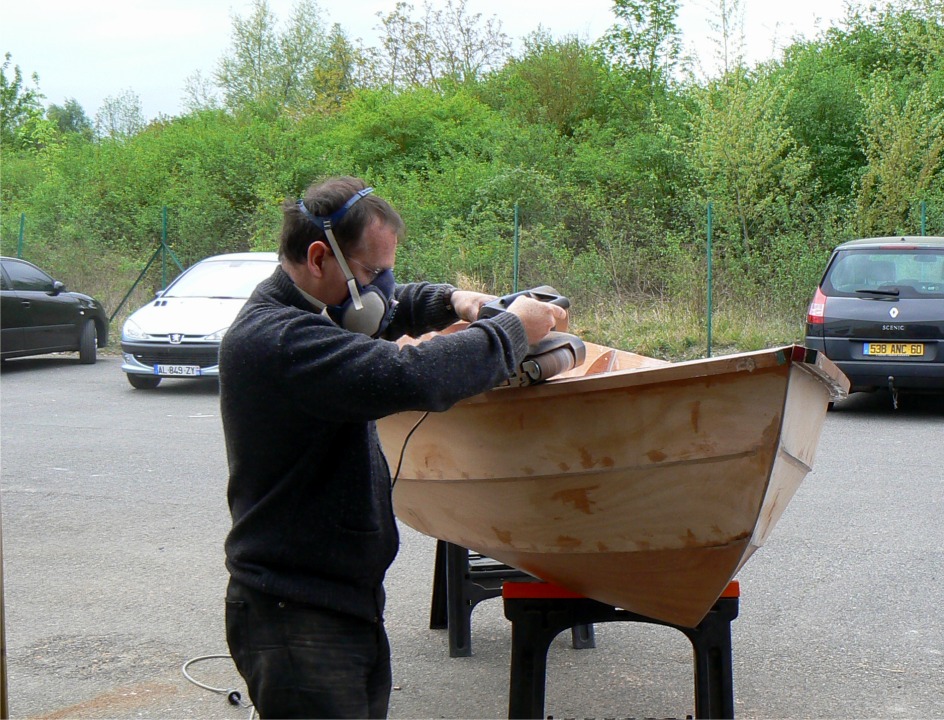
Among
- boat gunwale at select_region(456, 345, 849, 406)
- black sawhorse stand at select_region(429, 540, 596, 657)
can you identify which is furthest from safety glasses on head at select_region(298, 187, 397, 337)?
black sawhorse stand at select_region(429, 540, 596, 657)

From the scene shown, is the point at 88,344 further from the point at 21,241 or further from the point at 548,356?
the point at 548,356

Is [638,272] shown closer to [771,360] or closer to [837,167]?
[837,167]

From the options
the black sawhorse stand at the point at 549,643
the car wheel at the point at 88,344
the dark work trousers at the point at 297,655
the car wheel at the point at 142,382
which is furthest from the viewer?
the car wheel at the point at 88,344

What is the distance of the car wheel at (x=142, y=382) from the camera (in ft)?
41.8

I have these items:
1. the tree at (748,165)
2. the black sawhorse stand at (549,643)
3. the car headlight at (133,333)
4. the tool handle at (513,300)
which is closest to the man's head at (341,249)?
the tool handle at (513,300)

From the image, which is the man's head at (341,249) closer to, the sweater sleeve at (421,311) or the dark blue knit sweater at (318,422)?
the dark blue knit sweater at (318,422)

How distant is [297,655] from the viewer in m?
2.30

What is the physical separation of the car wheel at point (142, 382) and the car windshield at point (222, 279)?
3.55ft

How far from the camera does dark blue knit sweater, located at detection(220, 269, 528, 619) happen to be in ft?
7.18

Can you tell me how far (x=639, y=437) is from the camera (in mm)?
2760

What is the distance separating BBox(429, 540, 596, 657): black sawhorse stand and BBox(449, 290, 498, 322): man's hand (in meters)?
1.33

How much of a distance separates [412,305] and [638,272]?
1415cm

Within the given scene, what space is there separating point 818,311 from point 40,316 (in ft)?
34.7

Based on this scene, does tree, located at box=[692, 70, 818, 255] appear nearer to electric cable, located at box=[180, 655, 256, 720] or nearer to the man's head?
electric cable, located at box=[180, 655, 256, 720]
